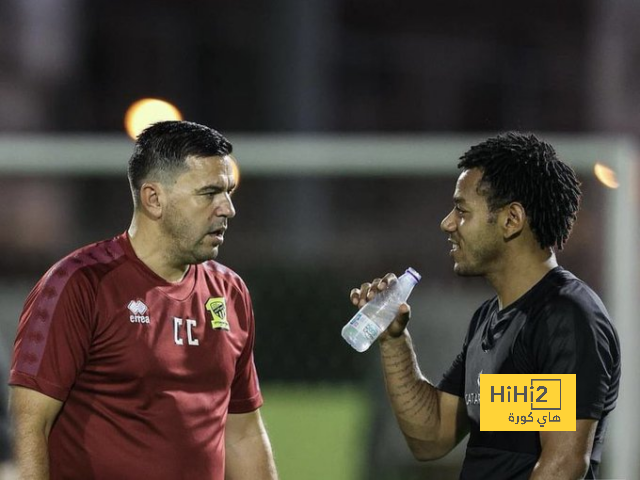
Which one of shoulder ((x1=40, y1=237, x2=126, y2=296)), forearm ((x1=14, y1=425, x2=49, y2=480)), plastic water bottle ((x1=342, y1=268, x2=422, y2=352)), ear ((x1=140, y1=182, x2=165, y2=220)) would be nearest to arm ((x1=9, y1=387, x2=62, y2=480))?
forearm ((x1=14, y1=425, x2=49, y2=480))

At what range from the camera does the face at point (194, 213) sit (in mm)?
3621

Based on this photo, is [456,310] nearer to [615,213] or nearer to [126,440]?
[615,213]

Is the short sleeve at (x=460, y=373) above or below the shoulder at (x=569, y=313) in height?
below

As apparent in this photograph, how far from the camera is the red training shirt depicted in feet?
11.1

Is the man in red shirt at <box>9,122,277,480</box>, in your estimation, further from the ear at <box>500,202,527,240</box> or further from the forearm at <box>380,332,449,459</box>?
the ear at <box>500,202,527,240</box>

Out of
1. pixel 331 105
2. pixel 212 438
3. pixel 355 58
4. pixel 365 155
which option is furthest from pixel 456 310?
pixel 355 58

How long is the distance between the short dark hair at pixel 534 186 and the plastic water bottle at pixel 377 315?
35 cm

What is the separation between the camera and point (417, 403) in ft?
12.2

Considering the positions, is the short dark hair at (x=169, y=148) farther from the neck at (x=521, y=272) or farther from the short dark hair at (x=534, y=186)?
the neck at (x=521, y=272)

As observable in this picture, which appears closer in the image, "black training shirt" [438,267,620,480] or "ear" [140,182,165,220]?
"black training shirt" [438,267,620,480]

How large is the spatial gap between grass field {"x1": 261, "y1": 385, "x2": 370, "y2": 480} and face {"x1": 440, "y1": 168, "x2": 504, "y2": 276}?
2437mm

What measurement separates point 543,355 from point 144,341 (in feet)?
3.62

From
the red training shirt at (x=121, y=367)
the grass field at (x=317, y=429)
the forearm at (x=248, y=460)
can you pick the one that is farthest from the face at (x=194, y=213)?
the grass field at (x=317, y=429)

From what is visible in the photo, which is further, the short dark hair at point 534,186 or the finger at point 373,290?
the finger at point 373,290
